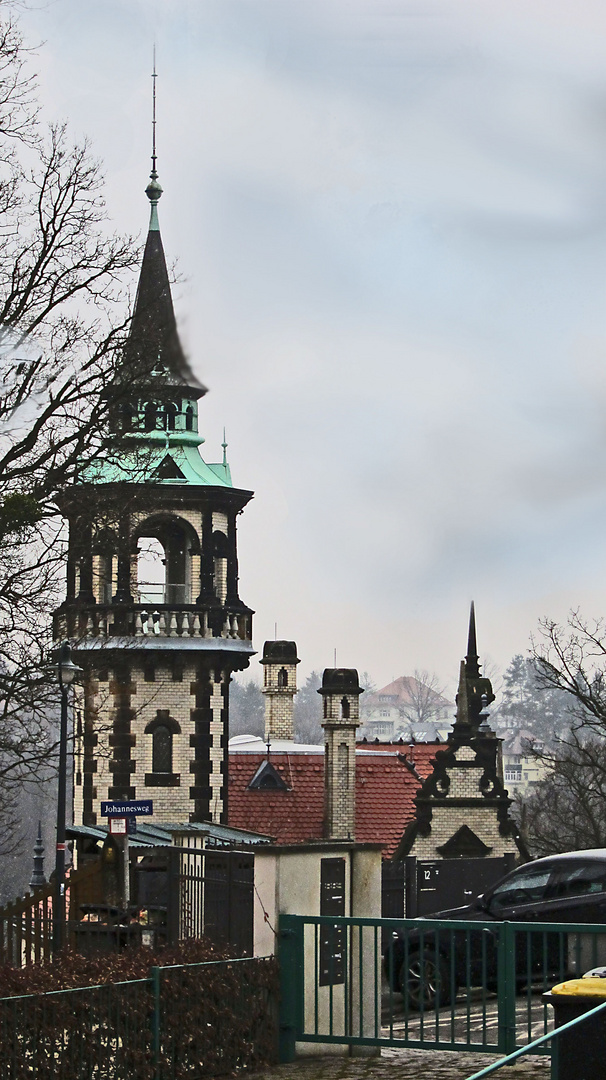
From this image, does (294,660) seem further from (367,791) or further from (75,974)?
(75,974)

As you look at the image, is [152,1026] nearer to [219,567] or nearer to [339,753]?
[219,567]

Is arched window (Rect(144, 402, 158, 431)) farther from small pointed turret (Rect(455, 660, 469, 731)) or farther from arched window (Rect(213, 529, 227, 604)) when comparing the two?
small pointed turret (Rect(455, 660, 469, 731))

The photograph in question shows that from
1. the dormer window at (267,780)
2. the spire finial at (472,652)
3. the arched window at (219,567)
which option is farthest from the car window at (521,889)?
the dormer window at (267,780)

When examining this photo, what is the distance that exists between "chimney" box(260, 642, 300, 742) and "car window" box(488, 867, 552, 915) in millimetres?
29976

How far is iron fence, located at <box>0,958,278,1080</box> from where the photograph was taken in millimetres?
10938

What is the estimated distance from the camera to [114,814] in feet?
76.1

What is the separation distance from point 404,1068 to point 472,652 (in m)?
32.1

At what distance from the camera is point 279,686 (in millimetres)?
51844

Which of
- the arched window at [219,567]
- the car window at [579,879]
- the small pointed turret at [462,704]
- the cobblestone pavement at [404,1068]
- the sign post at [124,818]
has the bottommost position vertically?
the cobblestone pavement at [404,1068]

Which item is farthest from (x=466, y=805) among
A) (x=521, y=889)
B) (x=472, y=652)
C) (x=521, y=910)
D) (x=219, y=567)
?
(x=521, y=910)

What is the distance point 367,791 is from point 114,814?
26.3 m

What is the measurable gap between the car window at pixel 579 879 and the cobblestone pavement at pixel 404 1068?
684 centimetres

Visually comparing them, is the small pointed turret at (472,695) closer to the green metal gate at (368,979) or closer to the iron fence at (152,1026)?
the green metal gate at (368,979)

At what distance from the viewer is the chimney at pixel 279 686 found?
50.9 meters
